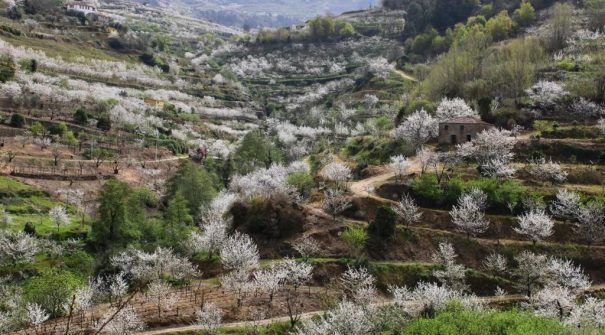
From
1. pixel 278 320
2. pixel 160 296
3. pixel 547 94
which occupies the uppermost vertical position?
pixel 547 94

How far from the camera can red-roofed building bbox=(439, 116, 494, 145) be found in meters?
85.2

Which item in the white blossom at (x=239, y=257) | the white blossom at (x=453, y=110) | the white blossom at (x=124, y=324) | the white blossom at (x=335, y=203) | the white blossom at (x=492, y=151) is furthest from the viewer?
the white blossom at (x=453, y=110)

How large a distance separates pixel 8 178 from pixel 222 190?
1400 inches

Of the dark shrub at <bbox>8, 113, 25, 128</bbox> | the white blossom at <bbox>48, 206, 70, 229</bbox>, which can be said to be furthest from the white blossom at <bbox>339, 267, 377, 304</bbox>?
the dark shrub at <bbox>8, 113, 25, 128</bbox>

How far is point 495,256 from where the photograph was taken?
5794 cm

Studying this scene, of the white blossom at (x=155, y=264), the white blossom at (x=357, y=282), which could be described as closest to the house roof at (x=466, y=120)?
the white blossom at (x=357, y=282)

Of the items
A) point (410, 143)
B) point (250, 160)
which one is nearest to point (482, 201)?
point (410, 143)

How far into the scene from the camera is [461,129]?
86312 millimetres

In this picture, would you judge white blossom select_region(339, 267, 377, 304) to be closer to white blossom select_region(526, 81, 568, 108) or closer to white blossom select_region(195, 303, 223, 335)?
white blossom select_region(195, 303, 223, 335)

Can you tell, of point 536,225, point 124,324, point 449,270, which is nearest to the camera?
point 124,324

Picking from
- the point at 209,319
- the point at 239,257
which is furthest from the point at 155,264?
the point at 209,319

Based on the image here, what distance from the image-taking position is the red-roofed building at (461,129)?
85250 mm

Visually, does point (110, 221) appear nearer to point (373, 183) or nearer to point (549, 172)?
point (373, 183)

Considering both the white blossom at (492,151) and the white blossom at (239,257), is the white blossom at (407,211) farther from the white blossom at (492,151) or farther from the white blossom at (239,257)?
the white blossom at (239,257)
